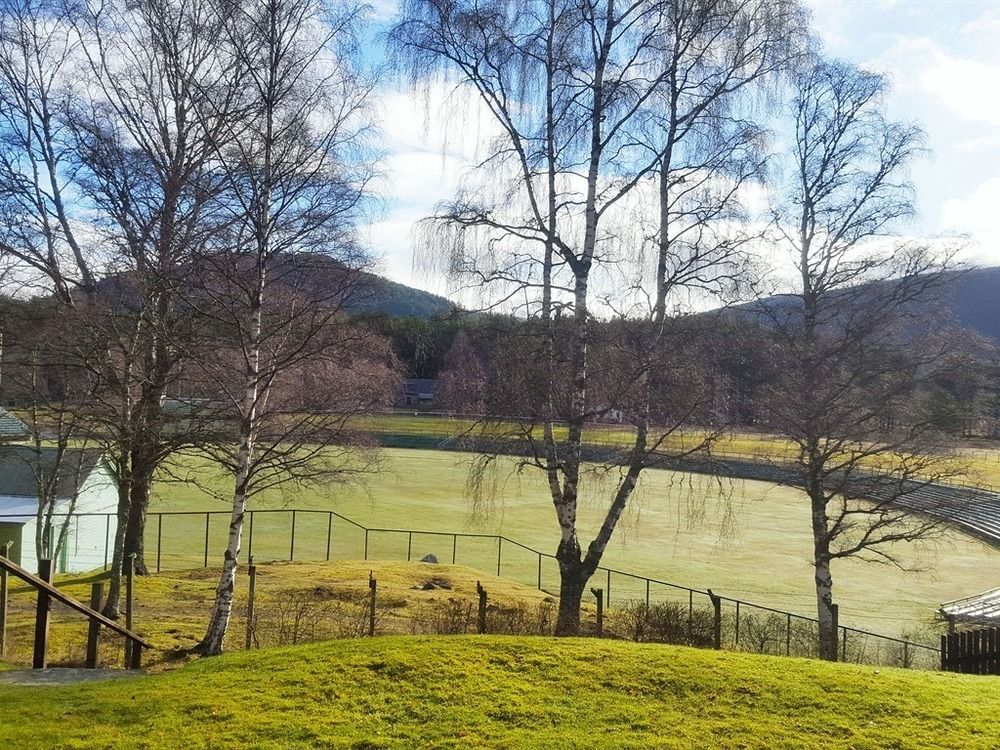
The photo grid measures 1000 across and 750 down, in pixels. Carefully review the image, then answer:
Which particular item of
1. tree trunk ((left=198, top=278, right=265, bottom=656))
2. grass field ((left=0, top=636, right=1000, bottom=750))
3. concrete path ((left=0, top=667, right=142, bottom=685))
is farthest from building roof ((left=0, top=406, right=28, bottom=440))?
grass field ((left=0, top=636, right=1000, bottom=750))

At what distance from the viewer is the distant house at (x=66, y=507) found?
59.2 ft

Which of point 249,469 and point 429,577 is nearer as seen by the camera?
point 249,469

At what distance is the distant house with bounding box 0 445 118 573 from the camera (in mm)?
18031

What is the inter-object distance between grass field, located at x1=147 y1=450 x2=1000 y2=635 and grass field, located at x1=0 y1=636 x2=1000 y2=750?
7504 mm

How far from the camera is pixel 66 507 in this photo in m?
20.4

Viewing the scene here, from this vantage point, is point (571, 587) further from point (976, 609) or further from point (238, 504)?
point (976, 609)

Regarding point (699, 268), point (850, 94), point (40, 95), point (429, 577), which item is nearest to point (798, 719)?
point (699, 268)

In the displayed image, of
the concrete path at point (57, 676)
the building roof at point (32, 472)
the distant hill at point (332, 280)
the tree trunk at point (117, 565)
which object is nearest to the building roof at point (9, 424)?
the building roof at point (32, 472)

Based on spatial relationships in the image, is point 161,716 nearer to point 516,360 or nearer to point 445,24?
point 516,360

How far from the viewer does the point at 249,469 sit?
10.2 metres

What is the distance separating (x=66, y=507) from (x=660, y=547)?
18456 millimetres

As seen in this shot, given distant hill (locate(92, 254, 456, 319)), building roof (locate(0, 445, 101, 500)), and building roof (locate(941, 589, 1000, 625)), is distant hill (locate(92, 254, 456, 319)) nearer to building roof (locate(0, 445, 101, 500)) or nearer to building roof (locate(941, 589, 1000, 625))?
building roof (locate(0, 445, 101, 500))

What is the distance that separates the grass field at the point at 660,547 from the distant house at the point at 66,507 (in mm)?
1861

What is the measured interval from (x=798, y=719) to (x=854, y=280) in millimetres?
10776
